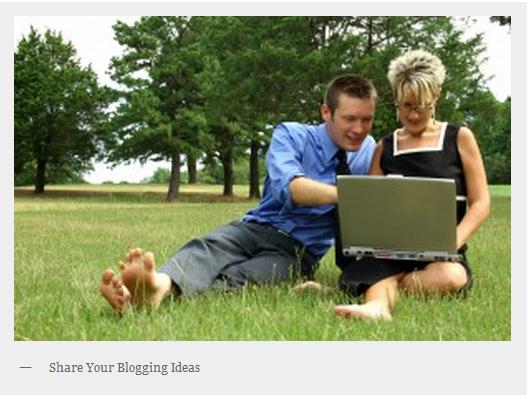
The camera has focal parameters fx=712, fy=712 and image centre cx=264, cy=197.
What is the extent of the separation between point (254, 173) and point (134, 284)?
2674cm

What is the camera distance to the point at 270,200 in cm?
466

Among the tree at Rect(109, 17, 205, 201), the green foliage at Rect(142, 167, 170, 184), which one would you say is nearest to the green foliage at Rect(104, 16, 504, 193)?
the tree at Rect(109, 17, 205, 201)

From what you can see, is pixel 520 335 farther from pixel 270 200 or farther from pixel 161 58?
pixel 161 58

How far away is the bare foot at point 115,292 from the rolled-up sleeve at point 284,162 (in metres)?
1.16

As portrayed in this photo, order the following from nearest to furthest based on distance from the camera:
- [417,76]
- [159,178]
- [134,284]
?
[134,284] → [417,76] → [159,178]

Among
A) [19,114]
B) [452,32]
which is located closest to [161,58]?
[19,114]

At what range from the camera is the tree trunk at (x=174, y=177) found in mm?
28312

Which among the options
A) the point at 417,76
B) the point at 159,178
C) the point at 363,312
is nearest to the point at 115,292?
the point at 363,312

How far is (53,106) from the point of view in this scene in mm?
29828

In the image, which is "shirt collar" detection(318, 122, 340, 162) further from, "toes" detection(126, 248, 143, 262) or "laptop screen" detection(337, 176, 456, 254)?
"toes" detection(126, 248, 143, 262)

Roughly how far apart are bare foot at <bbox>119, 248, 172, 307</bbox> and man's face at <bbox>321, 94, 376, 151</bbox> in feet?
4.70

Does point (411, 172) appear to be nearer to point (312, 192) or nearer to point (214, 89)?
point (312, 192)

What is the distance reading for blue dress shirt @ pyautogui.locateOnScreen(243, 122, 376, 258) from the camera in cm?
446

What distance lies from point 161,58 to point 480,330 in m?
27.3
